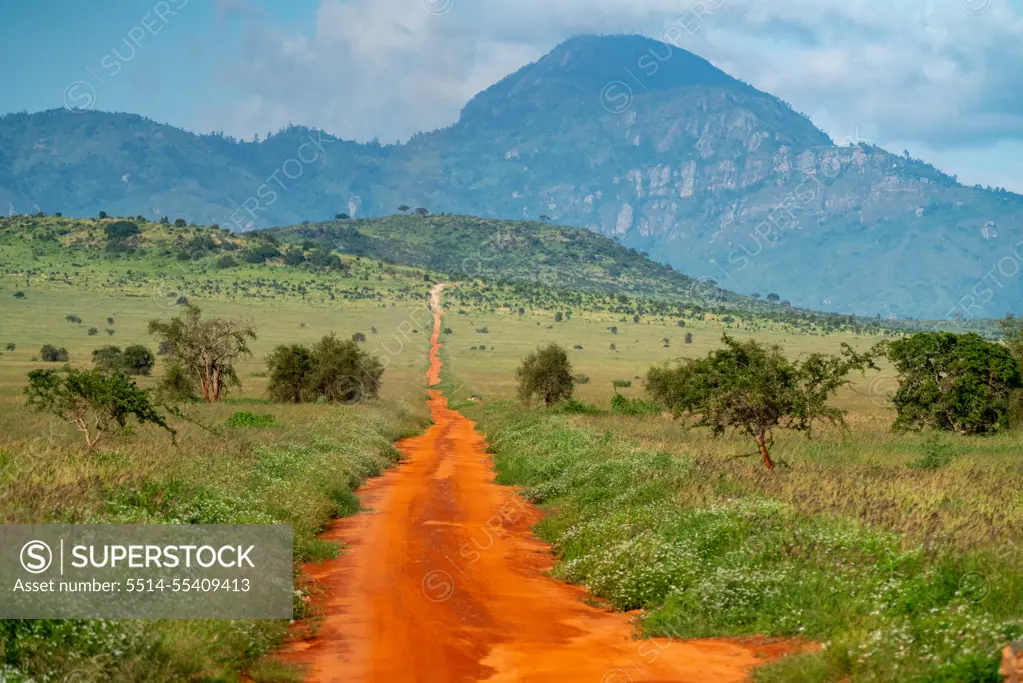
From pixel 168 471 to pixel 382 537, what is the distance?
3864mm

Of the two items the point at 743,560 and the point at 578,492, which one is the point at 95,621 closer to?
the point at 743,560

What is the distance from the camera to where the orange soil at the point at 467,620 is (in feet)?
33.8

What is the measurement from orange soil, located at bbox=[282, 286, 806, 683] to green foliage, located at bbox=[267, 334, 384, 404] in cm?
3329

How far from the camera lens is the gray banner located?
9.65 m

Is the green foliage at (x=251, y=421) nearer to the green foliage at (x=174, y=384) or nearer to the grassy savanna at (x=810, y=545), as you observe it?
the grassy savanna at (x=810, y=545)

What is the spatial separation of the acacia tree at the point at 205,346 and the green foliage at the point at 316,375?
202 cm

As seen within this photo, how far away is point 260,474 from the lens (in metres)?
19.5

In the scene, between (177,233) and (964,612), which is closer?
(964,612)

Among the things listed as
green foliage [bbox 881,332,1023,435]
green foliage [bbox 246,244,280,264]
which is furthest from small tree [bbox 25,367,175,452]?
green foliage [bbox 246,244,280,264]


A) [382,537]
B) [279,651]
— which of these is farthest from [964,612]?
[382,537]

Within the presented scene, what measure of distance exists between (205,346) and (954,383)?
36.2 meters

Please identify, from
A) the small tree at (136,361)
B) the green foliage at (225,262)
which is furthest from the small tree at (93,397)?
the green foliage at (225,262)

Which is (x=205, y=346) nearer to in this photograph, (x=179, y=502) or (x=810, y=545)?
(x=179, y=502)

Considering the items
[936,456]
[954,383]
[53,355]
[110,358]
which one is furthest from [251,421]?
[53,355]
